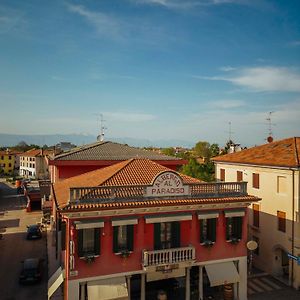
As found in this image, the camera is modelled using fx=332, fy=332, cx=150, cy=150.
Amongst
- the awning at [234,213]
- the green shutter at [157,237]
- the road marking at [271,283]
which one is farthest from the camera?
the road marking at [271,283]

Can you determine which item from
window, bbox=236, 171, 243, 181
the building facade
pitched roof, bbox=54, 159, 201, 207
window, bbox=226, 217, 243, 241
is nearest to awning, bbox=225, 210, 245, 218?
window, bbox=226, 217, 243, 241

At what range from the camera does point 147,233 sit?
804 inches

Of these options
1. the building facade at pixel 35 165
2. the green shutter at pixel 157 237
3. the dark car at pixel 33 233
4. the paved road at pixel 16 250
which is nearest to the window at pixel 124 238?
the green shutter at pixel 157 237

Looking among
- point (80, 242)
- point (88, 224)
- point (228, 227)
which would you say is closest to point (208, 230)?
point (228, 227)

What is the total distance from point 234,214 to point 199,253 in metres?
3.49

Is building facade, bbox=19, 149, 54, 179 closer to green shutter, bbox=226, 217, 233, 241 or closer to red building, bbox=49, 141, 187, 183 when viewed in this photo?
red building, bbox=49, 141, 187, 183

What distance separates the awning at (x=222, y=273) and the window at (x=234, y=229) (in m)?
1.71

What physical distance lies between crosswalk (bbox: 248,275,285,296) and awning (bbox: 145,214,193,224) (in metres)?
9.71

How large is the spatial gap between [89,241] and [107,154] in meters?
13.8

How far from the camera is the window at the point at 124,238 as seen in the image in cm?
1976

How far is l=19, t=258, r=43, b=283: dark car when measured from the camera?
26188mm

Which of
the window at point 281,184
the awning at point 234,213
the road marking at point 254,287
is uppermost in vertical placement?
the window at point 281,184

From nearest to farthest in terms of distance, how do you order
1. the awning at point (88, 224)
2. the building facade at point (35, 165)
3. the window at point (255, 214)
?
the awning at point (88, 224) < the window at point (255, 214) < the building facade at point (35, 165)

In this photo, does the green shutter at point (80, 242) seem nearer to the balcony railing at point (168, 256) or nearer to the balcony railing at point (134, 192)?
the balcony railing at point (134, 192)
